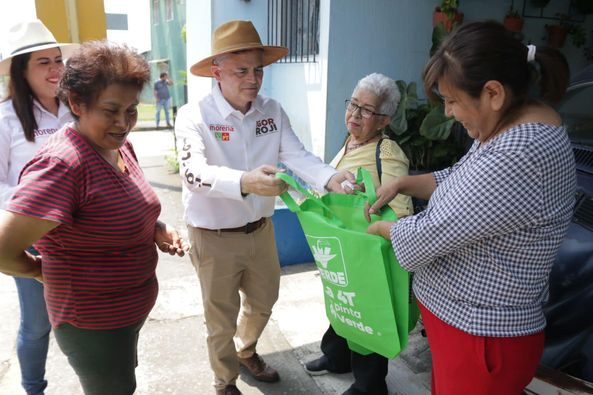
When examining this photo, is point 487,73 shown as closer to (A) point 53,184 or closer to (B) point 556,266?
(B) point 556,266

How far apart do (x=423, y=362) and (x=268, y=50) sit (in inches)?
87.3

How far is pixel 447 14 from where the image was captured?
4.63 meters

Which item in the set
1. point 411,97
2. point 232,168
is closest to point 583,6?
point 411,97

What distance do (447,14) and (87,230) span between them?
14.4ft

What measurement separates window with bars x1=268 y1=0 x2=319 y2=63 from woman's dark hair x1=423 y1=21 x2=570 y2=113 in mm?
3812

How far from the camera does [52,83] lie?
2230mm

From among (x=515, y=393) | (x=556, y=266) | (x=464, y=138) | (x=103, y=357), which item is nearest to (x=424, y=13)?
(x=464, y=138)

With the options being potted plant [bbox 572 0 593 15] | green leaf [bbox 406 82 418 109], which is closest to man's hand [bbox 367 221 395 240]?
green leaf [bbox 406 82 418 109]

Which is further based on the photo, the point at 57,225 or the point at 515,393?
the point at 515,393

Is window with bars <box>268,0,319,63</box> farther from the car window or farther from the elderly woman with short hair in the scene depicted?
the car window

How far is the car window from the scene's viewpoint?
2704mm

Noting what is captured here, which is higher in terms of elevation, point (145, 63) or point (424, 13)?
point (424, 13)

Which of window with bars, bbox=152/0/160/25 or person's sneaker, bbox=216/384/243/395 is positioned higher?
window with bars, bbox=152/0/160/25

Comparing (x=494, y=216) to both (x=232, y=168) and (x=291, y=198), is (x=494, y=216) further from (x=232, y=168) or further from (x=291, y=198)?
(x=232, y=168)
